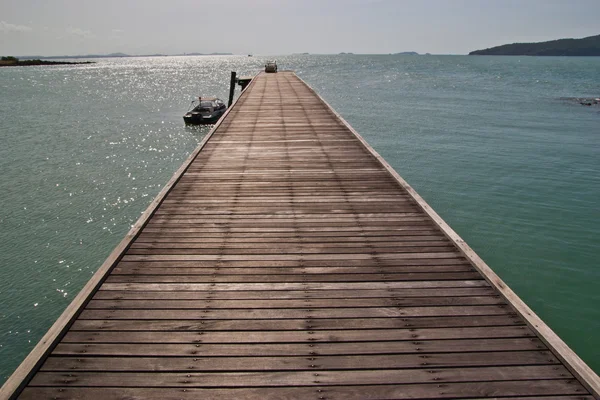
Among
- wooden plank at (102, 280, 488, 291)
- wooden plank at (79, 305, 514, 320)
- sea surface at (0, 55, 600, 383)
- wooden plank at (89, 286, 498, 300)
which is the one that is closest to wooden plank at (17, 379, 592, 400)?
wooden plank at (79, 305, 514, 320)

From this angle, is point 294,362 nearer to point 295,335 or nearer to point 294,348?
point 294,348

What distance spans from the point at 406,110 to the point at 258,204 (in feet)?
109

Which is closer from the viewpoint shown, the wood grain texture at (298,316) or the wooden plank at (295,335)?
the wood grain texture at (298,316)

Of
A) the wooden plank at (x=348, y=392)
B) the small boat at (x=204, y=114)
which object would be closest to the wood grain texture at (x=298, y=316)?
the wooden plank at (x=348, y=392)

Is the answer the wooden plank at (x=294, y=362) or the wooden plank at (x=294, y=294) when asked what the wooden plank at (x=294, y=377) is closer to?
the wooden plank at (x=294, y=362)

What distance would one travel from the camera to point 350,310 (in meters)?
5.02

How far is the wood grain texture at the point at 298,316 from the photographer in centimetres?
396

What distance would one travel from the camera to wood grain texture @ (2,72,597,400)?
3.96m

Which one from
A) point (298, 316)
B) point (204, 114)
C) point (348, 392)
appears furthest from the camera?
point (204, 114)

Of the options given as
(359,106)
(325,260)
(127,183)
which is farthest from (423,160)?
(359,106)

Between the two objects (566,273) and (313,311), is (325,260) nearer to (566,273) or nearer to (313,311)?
(313,311)

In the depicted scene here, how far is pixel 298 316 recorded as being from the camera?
4.89 m

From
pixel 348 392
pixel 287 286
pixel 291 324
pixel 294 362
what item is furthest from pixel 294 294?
pixel 348 392

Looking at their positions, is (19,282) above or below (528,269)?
below
